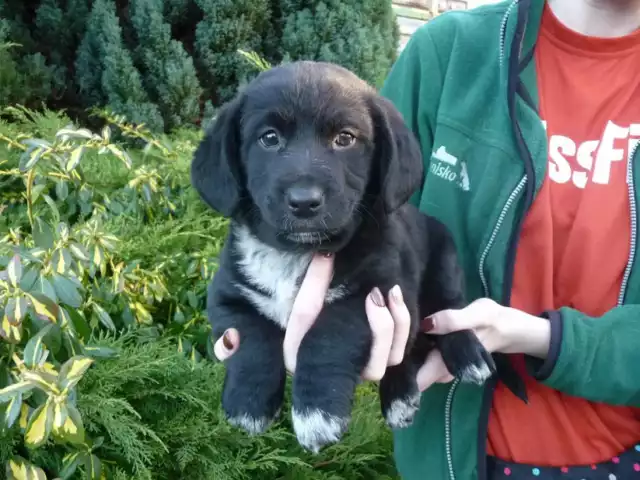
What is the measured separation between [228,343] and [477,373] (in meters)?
0.64

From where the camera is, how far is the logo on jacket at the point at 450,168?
6.07 ft

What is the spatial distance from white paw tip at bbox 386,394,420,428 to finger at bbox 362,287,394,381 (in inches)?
7.8

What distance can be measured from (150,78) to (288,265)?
3223mm

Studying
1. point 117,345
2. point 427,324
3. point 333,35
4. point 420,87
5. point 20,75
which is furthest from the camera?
point 333,35

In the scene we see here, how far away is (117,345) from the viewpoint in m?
2.30

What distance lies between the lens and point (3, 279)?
1689 mm

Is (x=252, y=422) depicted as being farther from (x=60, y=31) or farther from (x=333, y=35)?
(x=60, y=31)

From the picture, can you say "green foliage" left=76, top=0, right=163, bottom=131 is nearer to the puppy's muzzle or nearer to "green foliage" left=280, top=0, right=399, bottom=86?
"green foliage" left=280, top=0, right=399, bottom=86

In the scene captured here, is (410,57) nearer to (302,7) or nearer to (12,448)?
(12,448)

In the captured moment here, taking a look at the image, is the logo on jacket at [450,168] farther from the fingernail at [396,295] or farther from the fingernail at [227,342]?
the fingernail at [227,342]

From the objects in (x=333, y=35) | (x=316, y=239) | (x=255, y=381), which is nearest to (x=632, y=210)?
(x=316, y=239)

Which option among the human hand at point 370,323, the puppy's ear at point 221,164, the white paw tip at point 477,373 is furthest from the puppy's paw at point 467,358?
the puppy's ear at point 221,164

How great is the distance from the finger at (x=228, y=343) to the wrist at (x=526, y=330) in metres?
0.67

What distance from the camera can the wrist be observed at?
1704mm
